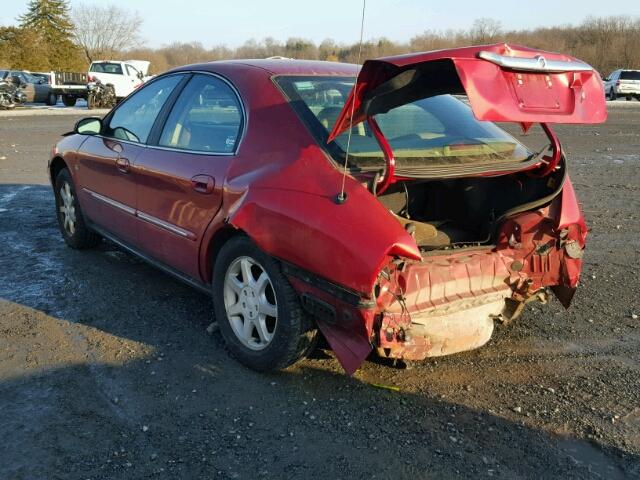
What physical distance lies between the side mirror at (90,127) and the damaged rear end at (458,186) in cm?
219

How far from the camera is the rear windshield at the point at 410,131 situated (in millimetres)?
3240

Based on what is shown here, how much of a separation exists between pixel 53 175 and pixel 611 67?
207 ft

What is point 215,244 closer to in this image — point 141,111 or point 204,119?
point 204,119

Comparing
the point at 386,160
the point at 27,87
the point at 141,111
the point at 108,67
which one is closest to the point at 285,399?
the point at 386,160

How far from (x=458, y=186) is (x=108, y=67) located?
86.1ft

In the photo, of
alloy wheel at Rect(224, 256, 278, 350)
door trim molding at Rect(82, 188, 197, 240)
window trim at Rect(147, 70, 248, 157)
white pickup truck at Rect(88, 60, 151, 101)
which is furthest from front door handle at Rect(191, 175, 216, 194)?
white pickup truck at Rect(88, 60, 151, 101)

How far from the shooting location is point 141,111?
15.1 ft

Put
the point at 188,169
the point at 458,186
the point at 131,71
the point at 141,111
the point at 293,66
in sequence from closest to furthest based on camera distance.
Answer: the point at 188,169 → the point at 293,66 → the point at 458,186 → the point at 141,111 → the point at 131,71

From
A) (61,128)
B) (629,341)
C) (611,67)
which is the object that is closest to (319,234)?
(629,341)

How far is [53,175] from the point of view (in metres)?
5.95

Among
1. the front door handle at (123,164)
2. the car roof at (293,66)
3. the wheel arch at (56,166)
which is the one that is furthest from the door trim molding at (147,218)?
the car roof at (293,66)

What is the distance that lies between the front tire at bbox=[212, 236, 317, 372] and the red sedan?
1cm

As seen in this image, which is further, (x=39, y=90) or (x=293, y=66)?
(x=39, y=90)

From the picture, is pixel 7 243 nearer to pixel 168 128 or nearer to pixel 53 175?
pixel 53 175
